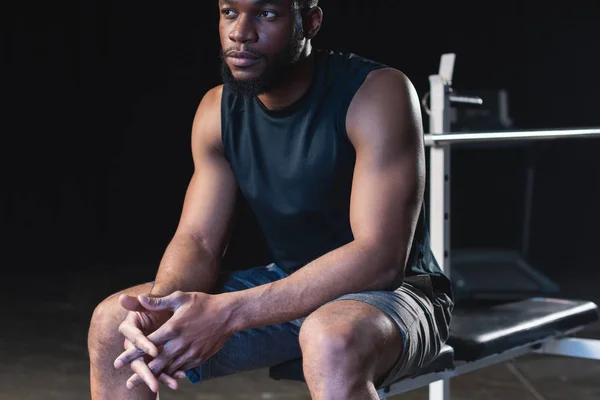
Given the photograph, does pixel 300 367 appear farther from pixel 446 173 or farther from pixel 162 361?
pixel 446 173

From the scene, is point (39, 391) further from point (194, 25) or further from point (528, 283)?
point (194, 25)

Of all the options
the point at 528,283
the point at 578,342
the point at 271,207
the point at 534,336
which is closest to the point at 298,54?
the point at 271,207

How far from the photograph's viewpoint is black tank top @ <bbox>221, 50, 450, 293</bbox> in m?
1.75

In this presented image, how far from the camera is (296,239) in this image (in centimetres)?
184

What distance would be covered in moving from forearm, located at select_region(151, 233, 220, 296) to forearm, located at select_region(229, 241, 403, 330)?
0.75 feet

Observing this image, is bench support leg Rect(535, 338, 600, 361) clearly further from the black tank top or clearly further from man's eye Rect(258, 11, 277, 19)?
man's eye Rect(258, 11, 277, 19)

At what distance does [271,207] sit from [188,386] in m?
1.62

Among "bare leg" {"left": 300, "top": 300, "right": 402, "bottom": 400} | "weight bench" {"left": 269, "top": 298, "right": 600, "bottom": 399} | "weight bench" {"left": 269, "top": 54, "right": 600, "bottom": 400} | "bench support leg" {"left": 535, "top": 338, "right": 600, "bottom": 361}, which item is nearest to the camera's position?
"bare leg" {"left": 300, "top": 300, "right": 402, "bottom": 400}

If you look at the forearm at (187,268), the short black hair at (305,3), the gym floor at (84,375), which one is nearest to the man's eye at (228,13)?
the short black hair at (305,3)

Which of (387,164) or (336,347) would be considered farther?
(387,164)

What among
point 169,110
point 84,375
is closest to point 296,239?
point 84,375

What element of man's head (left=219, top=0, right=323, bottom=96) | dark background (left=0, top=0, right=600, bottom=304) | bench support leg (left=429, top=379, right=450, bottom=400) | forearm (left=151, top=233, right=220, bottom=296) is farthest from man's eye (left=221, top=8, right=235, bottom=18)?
dark background (left=0, top=0, right=600, bottom=304)

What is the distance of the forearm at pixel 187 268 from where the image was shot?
177cm

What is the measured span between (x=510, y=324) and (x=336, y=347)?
2.93 feet
